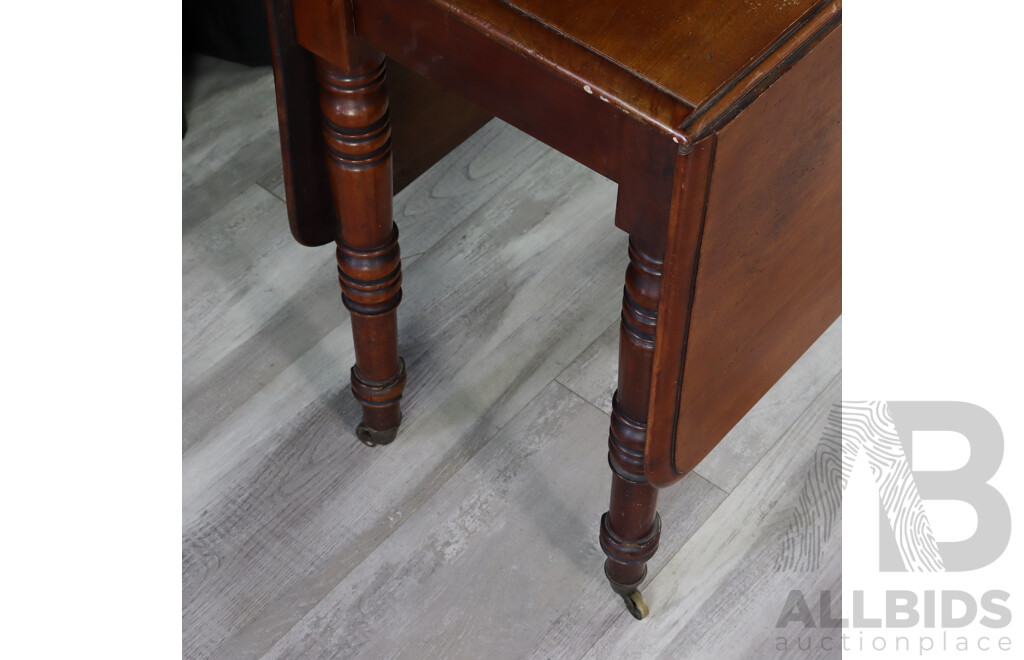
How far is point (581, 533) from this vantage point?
1.34 metres

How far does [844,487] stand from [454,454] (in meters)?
0.50

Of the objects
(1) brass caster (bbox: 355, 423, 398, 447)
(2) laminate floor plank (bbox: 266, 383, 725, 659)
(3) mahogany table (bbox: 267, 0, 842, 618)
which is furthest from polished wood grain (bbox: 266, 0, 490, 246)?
(2) laminate floor plank (bbox: 266, 383, 725, 659)

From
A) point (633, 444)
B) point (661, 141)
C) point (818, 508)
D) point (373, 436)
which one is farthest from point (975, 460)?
point (373, 436)

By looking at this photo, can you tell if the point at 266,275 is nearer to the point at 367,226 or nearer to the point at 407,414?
the point at 407,414

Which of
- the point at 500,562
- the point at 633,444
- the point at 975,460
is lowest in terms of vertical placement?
the point at 500,562

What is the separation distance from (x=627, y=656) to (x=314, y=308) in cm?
68

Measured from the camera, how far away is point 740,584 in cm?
130

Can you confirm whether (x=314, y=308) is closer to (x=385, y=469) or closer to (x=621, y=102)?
(x=385, y=469)

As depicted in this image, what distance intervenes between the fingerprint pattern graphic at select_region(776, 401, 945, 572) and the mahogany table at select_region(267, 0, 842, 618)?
27 cm

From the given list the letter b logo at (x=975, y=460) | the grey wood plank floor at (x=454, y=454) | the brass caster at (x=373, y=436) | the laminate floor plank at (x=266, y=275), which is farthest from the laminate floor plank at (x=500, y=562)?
the letter b logo at (x=975, y=460)

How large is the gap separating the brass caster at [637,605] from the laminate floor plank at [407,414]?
0.95ft

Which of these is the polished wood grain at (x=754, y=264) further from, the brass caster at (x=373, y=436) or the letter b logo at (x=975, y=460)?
the brass caster at (x=373, y=436)

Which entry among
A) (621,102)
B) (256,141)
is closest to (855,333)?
(621,102)

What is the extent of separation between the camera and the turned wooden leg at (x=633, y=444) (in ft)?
2.94
